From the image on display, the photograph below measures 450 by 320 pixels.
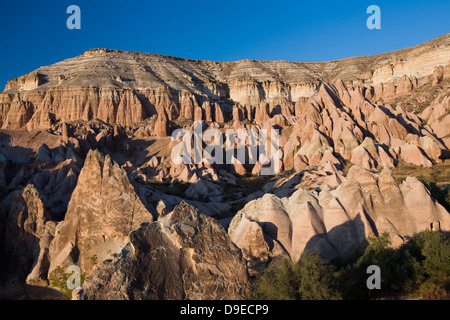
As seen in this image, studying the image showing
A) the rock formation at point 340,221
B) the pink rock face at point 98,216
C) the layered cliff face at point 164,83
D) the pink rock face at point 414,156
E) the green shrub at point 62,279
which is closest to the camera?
the green shrub at point 62,279

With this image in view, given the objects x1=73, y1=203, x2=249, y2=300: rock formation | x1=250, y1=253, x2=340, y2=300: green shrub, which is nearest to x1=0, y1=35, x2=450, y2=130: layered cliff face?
x1=73, y1=203, x2=249, y2=300: rock formation

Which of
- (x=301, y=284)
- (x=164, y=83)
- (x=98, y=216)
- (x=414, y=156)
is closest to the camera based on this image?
(x=301, y=284)

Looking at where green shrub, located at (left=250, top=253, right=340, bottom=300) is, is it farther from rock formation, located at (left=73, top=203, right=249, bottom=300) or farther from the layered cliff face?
the layered cliff face

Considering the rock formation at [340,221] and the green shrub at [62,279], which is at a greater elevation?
the rock formation at [340,221]

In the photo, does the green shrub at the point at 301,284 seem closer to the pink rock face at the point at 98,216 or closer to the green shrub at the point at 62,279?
the pink rock face at the point at 98,216

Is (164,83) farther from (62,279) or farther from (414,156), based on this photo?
(62,279)

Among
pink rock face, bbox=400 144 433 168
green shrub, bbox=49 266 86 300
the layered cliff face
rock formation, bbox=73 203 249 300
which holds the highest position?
the layered cliff face

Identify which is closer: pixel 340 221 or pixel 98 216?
pixel 98 216

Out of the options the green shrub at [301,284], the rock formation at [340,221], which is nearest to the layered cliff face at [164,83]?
the rock formation at [340,221]

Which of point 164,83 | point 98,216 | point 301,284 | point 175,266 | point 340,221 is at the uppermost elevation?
point 164,83

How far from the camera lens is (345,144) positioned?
52344 millimetres

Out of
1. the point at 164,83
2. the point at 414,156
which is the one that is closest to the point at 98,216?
the point at 414,156
